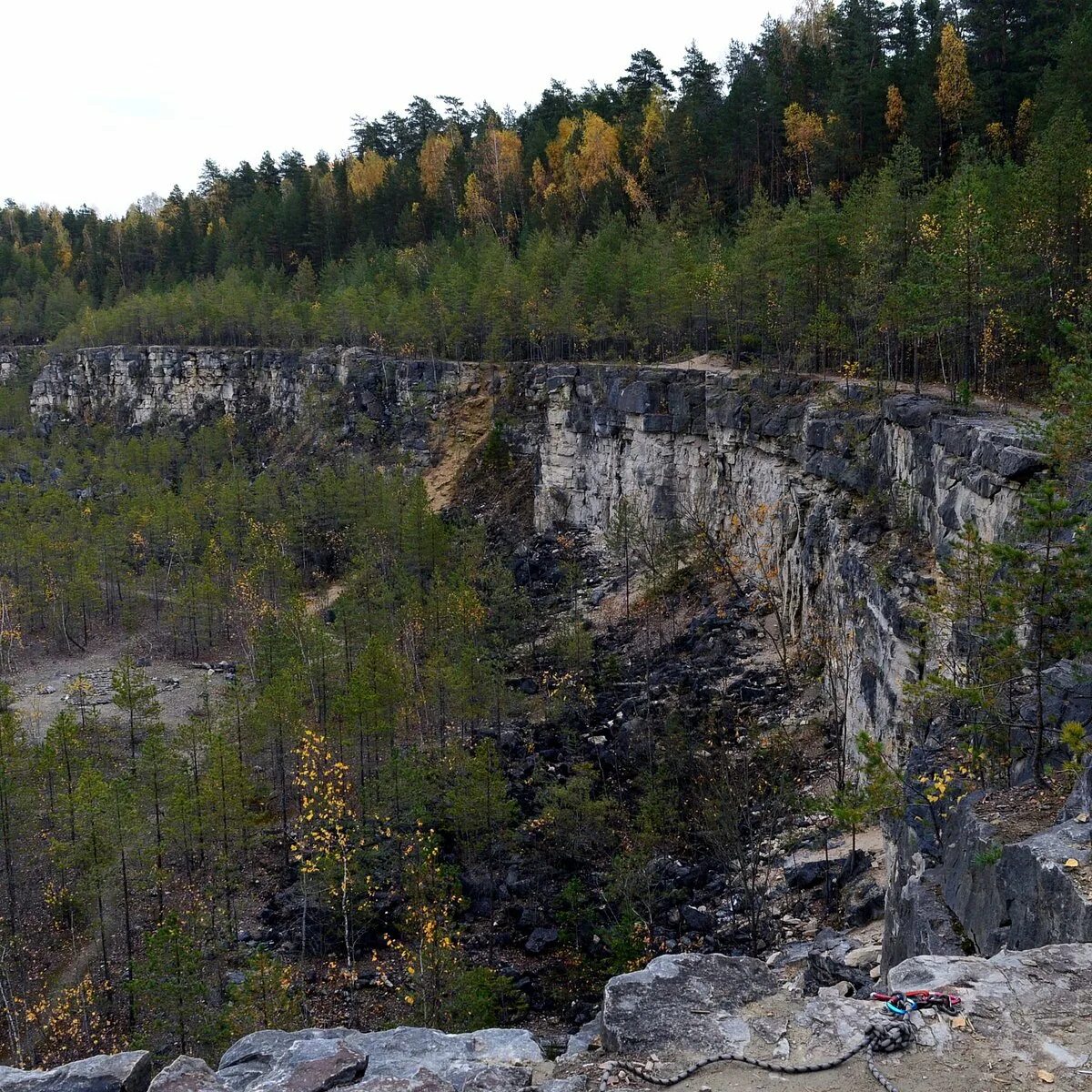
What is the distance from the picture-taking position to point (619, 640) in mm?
42875

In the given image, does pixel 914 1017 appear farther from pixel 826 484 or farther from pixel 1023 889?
pixel 826 484

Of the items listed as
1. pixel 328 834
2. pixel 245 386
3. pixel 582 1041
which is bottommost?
pixel 328 834

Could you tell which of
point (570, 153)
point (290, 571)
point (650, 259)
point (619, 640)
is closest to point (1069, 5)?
point (650, 259)

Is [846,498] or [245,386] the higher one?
[245,386]

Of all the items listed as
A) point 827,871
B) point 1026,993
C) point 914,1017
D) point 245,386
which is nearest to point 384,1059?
point 914,1017

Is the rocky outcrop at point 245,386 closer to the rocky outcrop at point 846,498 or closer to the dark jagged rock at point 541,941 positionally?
the rocky outcrop at point 846,498

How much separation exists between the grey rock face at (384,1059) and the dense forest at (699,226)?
901 inches

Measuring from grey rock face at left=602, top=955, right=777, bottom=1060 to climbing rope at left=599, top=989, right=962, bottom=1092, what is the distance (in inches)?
A: 7.0

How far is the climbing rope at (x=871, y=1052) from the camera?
26.7 feet

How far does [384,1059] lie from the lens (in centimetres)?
895

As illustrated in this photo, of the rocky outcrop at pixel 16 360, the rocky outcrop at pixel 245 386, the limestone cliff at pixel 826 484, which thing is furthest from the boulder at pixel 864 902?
the rocky outcrop at pixel 16 360

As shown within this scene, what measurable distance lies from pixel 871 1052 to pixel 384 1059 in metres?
4.56

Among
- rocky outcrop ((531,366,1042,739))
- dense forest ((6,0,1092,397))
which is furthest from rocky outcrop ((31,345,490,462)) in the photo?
rocky outcrop ((531,366,1042,739))

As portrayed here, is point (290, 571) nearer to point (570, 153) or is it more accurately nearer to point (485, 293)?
point (485, 293)
